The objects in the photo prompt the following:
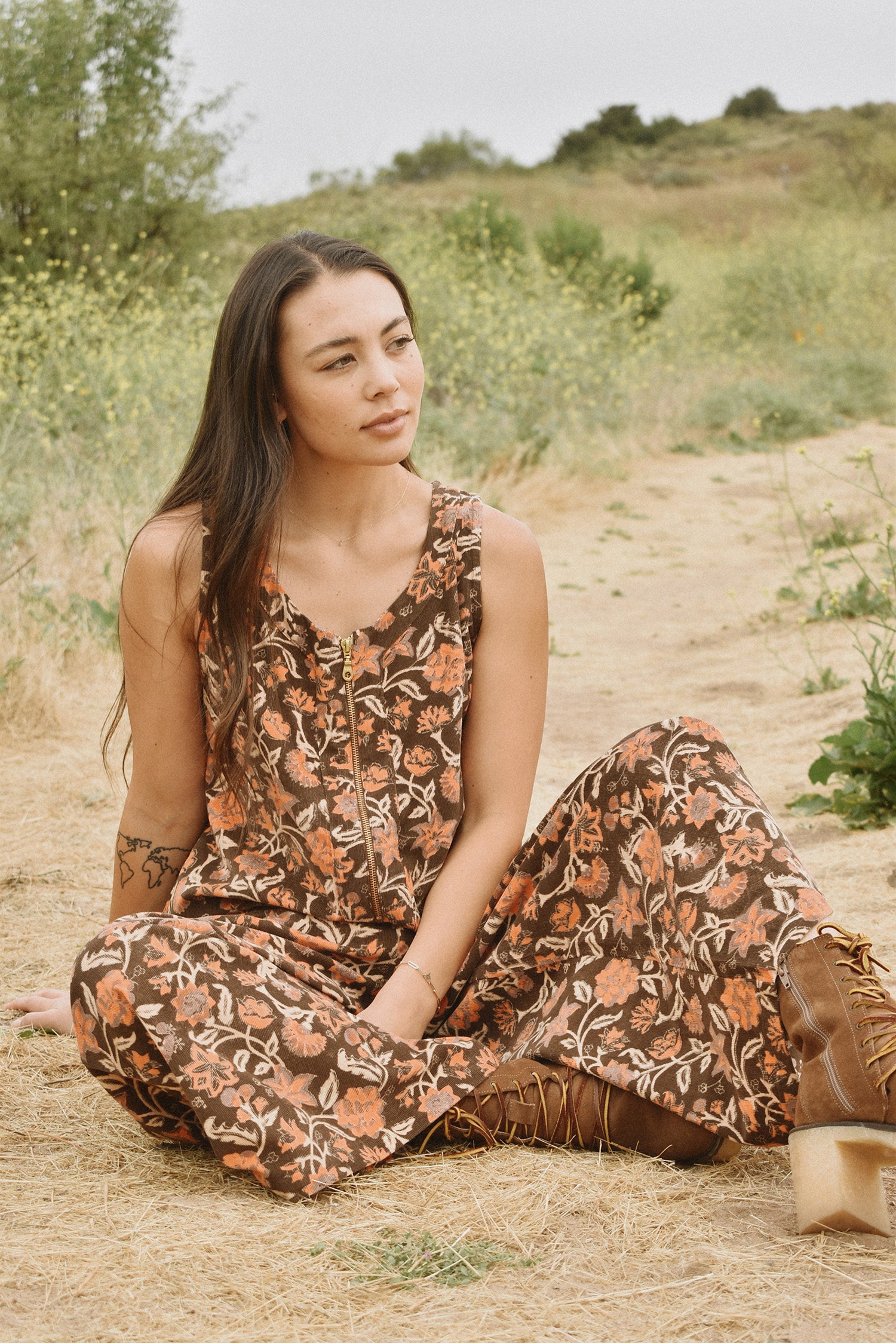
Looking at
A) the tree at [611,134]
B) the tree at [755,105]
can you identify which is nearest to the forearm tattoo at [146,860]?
the tree at [611,134]

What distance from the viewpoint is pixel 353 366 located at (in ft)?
6.59

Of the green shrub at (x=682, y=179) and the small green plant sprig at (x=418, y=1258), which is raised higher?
the green shrub at (x=682, y=179)

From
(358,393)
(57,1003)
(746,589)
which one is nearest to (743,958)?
(358,393)

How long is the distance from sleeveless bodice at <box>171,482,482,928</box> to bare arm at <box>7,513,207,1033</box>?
0.03 metres

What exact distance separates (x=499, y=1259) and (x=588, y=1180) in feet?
0.81

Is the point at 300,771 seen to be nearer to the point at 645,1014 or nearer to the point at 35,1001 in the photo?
the point at 645,1014

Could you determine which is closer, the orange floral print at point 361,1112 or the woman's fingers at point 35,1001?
the orange floral print at point 361,1112

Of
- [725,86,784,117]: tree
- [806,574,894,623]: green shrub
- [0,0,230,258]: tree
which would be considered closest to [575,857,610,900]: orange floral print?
[806,574,894,623]: green shrub

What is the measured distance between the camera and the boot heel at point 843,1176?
1.53 m

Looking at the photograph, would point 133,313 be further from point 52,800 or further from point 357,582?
point 357,582

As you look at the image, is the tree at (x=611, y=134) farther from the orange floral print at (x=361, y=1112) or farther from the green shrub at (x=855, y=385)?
the orange floral print at (x=361, y=1112)

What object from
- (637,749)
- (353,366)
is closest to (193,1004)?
(637,749)

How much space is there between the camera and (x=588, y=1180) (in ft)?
5.79

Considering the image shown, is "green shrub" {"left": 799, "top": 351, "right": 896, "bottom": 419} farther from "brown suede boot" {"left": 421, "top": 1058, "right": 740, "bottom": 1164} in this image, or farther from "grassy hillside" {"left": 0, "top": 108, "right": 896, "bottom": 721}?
"brown suede boot" {"left": 421, "top": 1058, "right": 740, "bottom": 1164}
